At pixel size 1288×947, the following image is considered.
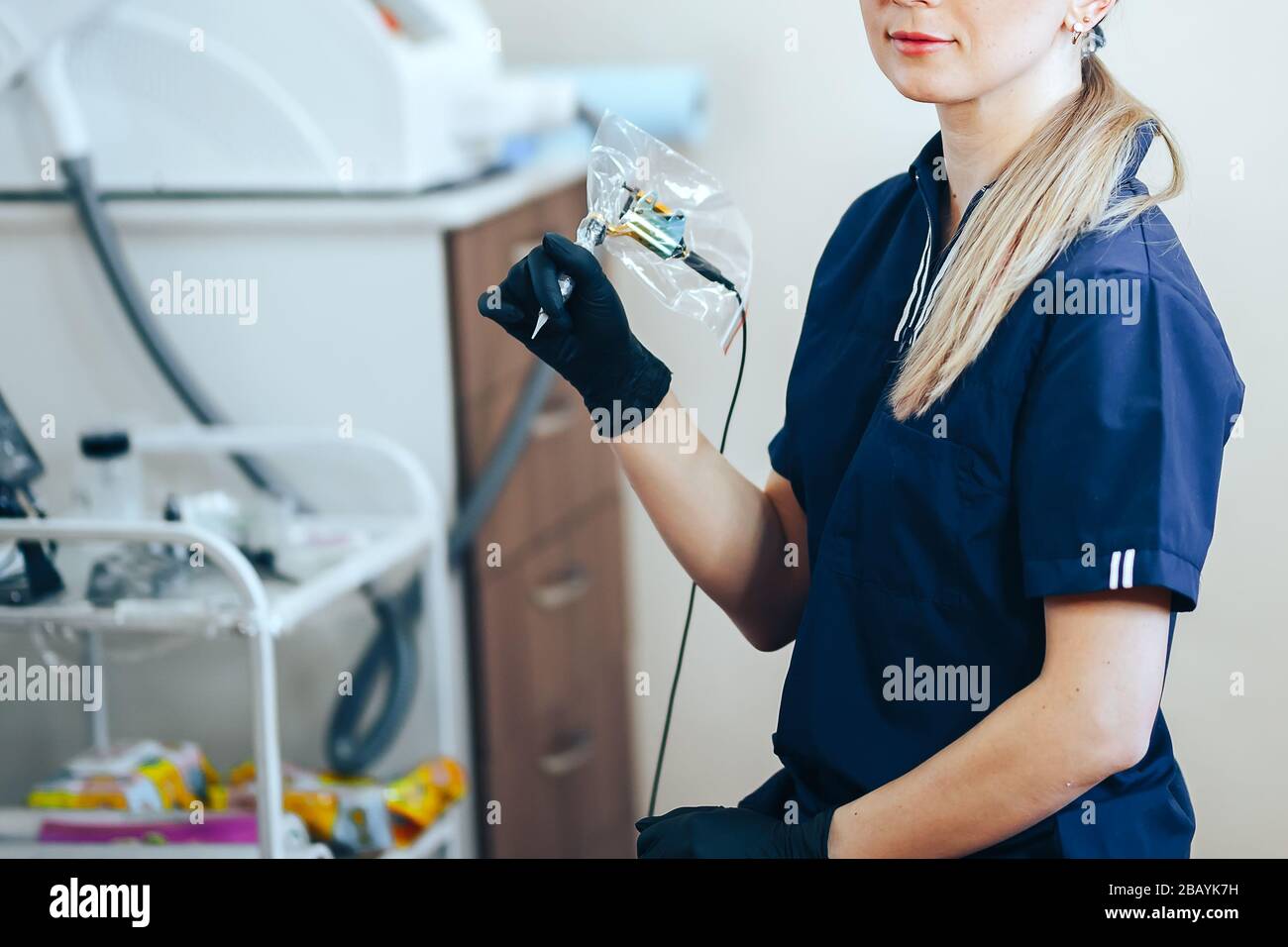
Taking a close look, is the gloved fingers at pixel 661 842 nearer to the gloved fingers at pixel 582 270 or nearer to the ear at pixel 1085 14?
the gloved fingers at pixel 582 270

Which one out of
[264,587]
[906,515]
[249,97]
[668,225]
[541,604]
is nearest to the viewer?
[906,515]

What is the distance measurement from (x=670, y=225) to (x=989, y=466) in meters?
0.28

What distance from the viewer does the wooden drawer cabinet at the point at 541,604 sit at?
1.69 metres

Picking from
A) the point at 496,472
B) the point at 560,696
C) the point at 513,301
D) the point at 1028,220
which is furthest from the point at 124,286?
the point at 1028,220

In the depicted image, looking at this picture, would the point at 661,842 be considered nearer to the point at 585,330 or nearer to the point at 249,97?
the point at 585,330

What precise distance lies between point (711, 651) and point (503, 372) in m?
→ 0.47

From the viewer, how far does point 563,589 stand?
6.16ft

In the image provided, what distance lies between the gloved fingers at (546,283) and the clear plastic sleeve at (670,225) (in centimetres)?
6

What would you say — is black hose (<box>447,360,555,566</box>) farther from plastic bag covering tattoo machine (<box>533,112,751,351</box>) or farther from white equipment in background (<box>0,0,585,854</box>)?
plastic bag covering tattoo machine (<box>533,112,751,351</box>)

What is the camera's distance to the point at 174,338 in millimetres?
1672

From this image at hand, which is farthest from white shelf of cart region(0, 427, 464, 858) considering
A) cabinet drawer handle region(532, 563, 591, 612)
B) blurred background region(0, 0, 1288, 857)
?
cabinet drawer handle region(532, 563, 591, 612)

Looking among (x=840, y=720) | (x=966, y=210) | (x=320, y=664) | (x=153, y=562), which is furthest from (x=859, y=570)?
(x=320, y=664)

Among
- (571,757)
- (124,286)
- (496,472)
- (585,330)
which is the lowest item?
(571,757)

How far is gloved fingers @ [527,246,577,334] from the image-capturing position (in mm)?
867
